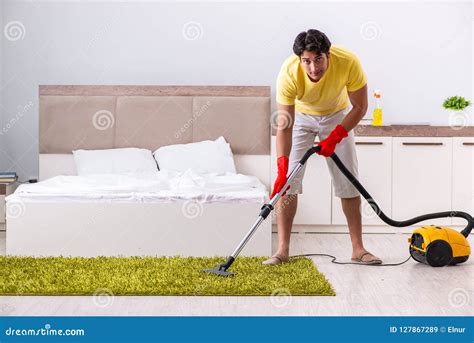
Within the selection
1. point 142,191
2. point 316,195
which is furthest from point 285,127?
point 316,195

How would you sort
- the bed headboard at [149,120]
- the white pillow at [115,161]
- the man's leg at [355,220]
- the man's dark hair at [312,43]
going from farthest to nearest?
the bed headboard at [149,120]
the white pillow at [115,161]
the man's leg at [355,220]
the man's dark hair at [312,43]

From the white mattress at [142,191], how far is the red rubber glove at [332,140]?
58 centimetres

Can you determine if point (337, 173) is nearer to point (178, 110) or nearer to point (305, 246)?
point (305, 246)

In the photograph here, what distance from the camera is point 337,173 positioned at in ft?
13.0

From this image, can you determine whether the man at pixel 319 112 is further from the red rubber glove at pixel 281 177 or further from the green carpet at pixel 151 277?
the green carpet at pixel 151 277

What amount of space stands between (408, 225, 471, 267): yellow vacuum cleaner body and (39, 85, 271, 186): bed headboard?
1.75 metres

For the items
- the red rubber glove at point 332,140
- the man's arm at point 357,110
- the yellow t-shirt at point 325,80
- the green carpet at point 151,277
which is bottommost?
the green carpet at point 151,277

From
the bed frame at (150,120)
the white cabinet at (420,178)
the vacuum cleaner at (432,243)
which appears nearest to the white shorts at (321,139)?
the vacuum cleaner at (432,243)

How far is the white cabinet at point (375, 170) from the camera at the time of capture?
5.22 meters

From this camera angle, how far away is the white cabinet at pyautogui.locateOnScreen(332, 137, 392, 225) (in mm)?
5219

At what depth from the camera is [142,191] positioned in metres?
4.13

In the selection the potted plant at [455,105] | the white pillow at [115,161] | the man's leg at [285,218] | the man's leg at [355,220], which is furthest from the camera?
the potted plant at [455,105]

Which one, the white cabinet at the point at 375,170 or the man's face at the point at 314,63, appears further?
the white cabinet at the point at 375,170

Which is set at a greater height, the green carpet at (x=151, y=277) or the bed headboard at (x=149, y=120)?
the bed headboard at (x=149, y=120)
